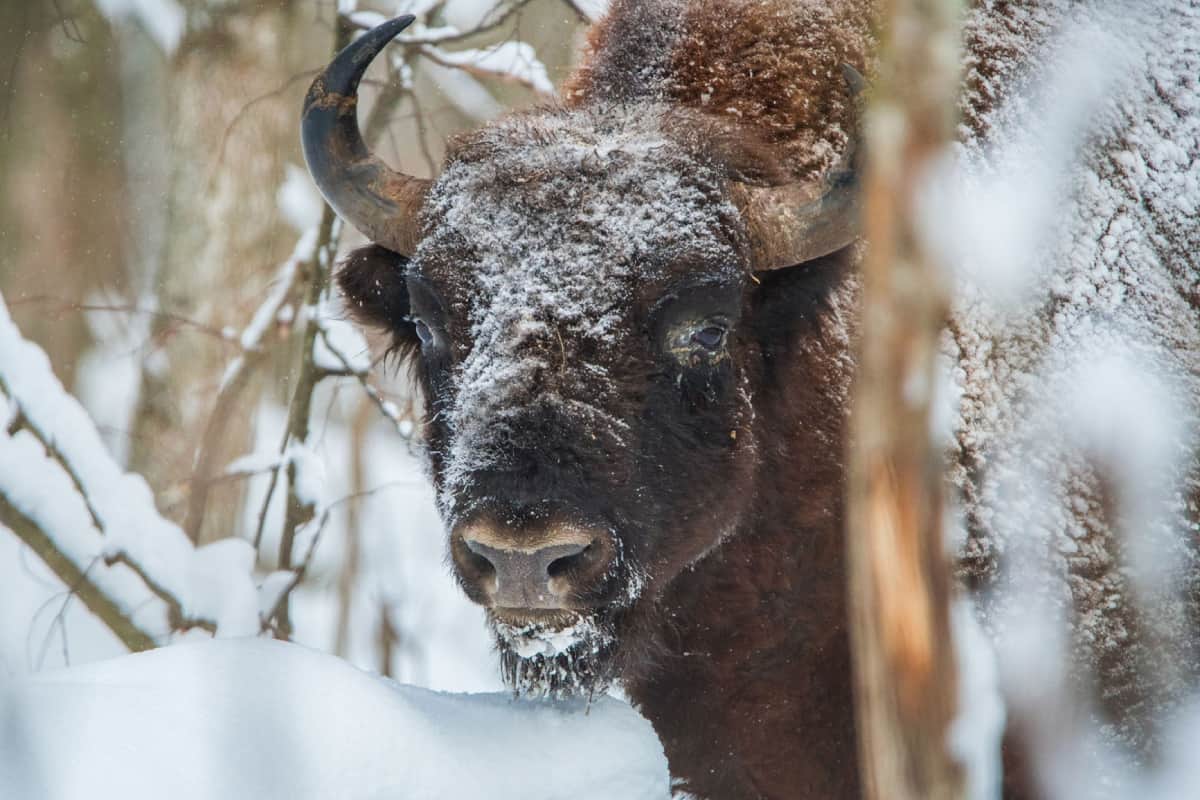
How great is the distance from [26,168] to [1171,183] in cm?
499

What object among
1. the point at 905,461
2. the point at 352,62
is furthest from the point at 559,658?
the point at 352,62

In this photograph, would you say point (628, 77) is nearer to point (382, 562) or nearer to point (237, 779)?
point (237, 779)

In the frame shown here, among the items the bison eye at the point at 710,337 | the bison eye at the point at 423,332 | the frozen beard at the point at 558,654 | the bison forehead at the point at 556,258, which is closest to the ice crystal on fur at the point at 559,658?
the frozen beard at the point at 558,654

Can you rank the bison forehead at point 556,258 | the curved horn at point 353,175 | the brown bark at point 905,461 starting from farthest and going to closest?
the curved horn at point 353,175
the bison forehead at point 556,258
the brown bark at point 905,461

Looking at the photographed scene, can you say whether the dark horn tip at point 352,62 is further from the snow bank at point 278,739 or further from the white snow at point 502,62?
the white snow at point 502,62

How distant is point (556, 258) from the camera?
301 centimetres

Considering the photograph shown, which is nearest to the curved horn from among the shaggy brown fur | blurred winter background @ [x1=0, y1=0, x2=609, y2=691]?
the shaggy brown fur

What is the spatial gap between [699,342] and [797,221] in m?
0.47

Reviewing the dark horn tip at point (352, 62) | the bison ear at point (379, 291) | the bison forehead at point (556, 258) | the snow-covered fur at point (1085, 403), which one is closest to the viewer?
the bison forehead at point (556, 258)

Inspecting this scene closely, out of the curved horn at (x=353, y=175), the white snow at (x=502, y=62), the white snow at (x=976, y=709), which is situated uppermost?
the curved horn at (x=353, y=175)

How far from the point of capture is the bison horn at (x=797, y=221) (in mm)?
3260

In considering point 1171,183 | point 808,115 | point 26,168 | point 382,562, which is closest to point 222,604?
point 382,562

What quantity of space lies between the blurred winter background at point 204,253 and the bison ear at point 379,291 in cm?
149

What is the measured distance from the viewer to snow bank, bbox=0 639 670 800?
195 centimetres
